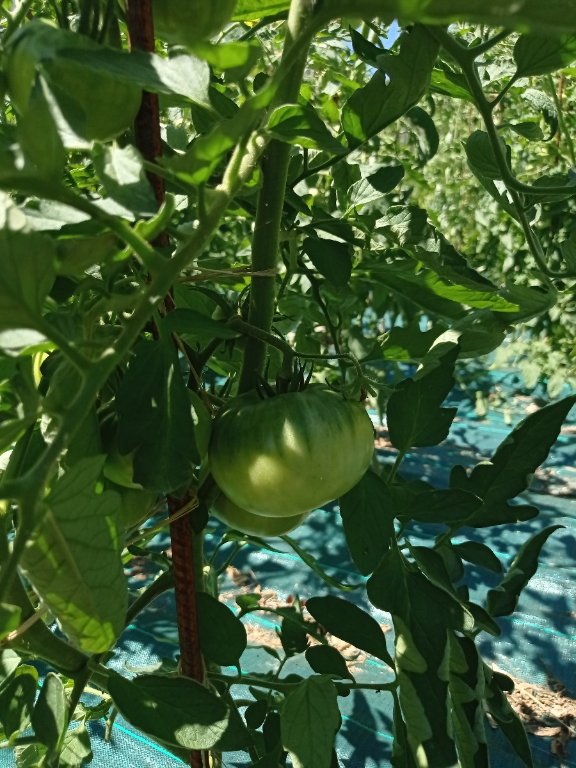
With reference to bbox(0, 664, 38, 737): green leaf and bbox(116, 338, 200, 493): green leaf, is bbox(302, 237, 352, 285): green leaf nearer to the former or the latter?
bbox(116, 338, 200, 493): green leaf

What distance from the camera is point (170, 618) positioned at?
6.43 ft

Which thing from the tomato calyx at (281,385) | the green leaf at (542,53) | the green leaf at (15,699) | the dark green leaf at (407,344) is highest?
the green leaf at (542,53)

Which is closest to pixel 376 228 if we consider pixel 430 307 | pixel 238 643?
pixel 430 307

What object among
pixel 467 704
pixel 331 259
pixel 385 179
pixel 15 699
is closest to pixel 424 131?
pixel 385 179

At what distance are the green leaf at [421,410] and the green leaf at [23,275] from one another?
0.31 m

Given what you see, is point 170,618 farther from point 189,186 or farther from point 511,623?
point 189,186

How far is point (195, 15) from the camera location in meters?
0.47

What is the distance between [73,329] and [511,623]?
1875 millimetres

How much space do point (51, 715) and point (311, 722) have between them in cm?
19

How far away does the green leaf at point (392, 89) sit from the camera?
46 cm

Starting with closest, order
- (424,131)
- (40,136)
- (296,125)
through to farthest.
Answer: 1. (40,136)
2. (296,125)
3. (424,131)

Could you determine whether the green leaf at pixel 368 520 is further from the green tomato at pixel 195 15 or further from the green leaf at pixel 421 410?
the green tomato at pixel 195 15

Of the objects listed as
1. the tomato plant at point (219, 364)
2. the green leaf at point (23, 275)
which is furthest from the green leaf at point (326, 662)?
the green leaf at point (23, 275)

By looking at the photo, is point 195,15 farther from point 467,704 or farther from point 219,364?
point 467,704
